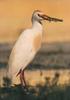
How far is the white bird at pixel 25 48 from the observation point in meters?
5.27

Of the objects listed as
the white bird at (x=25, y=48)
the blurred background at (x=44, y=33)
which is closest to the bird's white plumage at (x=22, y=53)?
the white bird at (x=25, y=48)

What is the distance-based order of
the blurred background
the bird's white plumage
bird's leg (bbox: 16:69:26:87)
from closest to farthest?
the bird's white plumage
bird's leg (bbox: 16:69:26:87)
the blurred background

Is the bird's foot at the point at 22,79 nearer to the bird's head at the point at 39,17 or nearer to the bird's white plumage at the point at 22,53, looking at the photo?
the bird's white plumage at the point at 22,53

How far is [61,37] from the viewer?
6023 millimetres

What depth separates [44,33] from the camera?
597 centimetres

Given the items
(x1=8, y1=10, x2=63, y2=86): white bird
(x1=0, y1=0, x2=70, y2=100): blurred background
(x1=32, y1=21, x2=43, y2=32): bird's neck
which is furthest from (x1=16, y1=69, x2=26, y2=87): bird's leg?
(x1=32, y1=21, x2=43, y2=32): bird's neck

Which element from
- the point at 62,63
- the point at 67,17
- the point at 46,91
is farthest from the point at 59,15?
the point at 46,91

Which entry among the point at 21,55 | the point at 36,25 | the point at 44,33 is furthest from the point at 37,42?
the point at 44,33

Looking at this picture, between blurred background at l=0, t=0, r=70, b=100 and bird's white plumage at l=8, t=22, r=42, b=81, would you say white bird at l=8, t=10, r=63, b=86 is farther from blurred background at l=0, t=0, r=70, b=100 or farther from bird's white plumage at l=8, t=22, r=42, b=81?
blurred background at l=0, t=0, r=70, b=100

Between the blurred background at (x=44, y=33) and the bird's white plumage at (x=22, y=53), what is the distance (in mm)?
307

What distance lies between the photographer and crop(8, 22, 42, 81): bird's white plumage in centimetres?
526

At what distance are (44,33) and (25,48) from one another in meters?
0.68

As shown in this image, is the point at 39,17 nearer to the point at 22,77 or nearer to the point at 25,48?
the point at 25,48

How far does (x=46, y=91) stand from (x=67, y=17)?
0.94 meters
